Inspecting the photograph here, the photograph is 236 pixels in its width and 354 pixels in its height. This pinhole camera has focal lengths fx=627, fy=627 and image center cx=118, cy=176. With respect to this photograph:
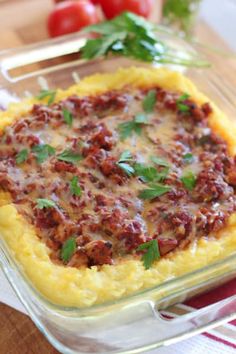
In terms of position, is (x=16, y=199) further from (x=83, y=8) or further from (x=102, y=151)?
(x=83, y=8)

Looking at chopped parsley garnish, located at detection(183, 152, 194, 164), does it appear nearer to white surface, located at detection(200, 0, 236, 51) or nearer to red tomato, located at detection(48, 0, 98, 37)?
red tomato, located at detection(48, 0, 98, 37)

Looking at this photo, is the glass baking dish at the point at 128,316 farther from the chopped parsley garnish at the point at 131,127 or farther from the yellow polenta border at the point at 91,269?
the chopped parsley garnish at the point at 131,127

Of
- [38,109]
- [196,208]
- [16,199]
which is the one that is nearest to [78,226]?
[16,199]

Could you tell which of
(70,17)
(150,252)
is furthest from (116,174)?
(70,17)

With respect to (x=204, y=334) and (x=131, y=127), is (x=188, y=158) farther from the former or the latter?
(x=204, y=334)

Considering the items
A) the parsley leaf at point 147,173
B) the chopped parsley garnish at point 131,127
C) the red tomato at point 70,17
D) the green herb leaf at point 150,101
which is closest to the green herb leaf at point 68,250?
the parsley leaf at point 147,173

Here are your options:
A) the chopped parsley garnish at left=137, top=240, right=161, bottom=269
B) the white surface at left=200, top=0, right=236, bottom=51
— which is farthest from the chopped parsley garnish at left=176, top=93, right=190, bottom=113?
the white surface at left=200, top=0, right=236, bottom=51
